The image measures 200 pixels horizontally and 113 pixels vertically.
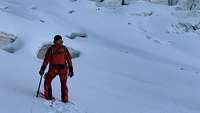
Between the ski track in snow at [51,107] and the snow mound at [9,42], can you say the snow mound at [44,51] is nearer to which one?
the snow mound at [9,42]

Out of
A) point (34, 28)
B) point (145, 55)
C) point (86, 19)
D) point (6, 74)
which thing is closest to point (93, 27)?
point (86, 19)

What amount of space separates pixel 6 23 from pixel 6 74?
8044 millimetres

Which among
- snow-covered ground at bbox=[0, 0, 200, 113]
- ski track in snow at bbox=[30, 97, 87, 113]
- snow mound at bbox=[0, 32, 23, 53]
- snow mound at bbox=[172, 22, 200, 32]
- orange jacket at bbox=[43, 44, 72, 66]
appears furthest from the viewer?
snow mound at bbox=[172, 22, 200, 32]

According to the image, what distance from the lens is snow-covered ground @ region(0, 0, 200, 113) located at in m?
14.3

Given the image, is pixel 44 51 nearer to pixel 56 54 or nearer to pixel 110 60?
pixel 110 60

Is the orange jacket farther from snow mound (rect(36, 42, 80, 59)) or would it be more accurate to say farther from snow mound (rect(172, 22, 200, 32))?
snow mound (rect(172, 22, 200, 32))

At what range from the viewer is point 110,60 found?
2272 centimetres

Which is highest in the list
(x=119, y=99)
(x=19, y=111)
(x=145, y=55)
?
(x=19, y=111)

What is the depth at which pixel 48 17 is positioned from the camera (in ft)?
110

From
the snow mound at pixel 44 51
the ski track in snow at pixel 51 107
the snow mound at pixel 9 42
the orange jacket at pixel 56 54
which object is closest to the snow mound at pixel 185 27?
the snow mound at pixel 44 51

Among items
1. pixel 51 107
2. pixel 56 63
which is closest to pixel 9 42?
pixel 56 63

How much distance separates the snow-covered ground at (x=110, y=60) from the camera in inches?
562

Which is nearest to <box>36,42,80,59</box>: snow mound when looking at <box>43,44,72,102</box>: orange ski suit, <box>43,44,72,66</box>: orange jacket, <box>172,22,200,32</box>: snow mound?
<box>43,44,72,102</box>: orange ski suit

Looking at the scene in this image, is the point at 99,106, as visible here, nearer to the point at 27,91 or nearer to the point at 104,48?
the point at 27,91
